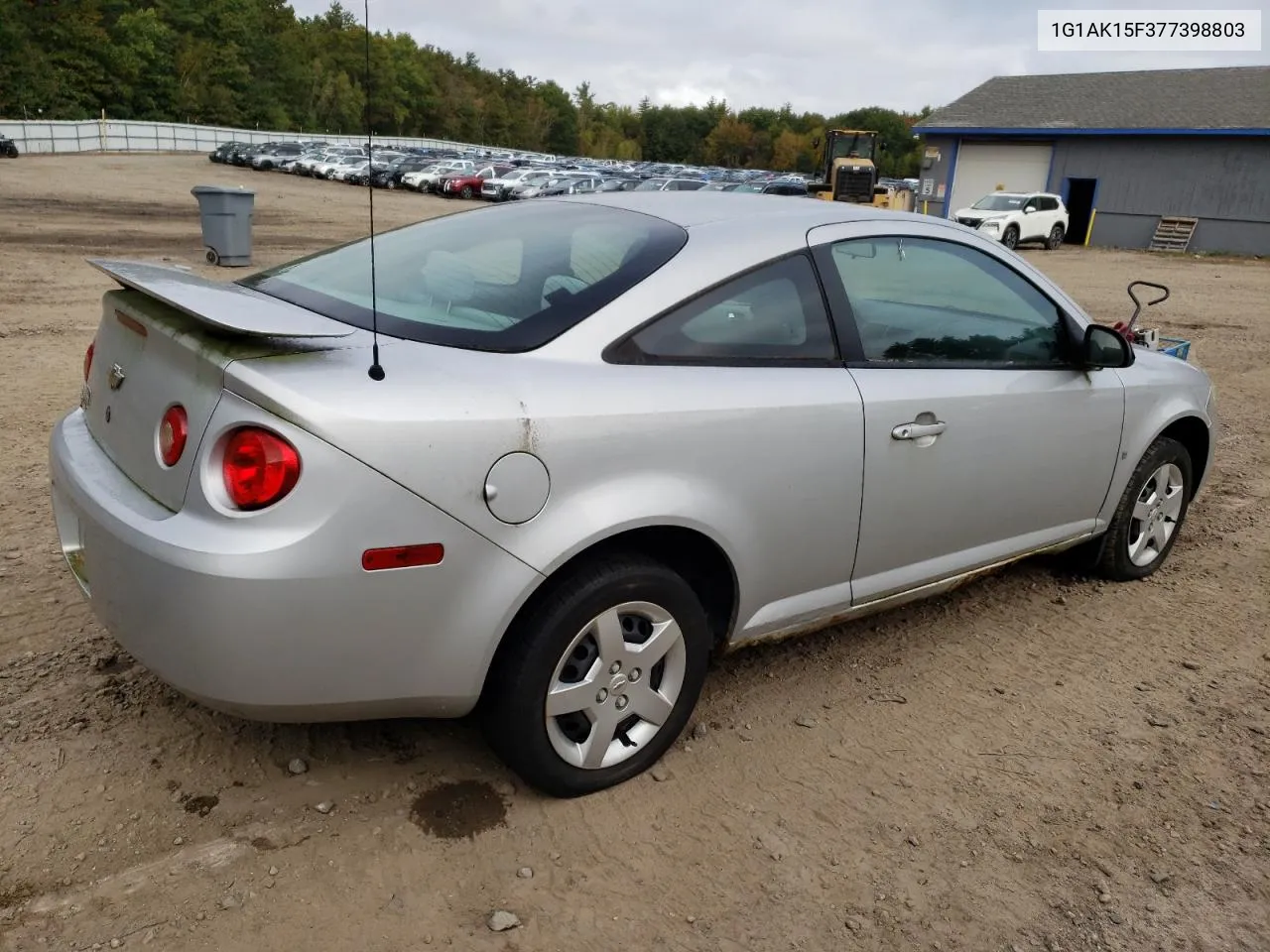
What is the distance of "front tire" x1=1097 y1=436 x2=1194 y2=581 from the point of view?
4.14 meters

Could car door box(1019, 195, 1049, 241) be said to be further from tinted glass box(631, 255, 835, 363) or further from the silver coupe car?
tinted glass box(631, 255, 835, 363)

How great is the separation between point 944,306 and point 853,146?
3337cm

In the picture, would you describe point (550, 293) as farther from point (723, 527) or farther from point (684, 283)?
point (723, 527)

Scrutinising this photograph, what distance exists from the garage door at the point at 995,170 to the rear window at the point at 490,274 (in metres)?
35.6

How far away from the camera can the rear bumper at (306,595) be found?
6.80 ft

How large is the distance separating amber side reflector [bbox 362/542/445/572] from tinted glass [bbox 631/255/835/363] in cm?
77

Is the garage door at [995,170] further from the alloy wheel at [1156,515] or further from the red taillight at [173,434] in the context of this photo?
the red taillight at [173,434]

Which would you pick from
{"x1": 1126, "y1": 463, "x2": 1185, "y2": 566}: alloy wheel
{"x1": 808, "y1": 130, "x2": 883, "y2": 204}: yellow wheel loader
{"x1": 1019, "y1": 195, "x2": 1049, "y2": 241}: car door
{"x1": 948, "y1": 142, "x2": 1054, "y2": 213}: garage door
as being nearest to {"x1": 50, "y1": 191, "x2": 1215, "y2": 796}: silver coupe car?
{"x1": 1126, "y1": 463, "x2": 1185, "y2": 566}: alloy wheel

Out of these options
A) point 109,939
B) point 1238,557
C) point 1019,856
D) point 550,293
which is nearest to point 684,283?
point 550,293

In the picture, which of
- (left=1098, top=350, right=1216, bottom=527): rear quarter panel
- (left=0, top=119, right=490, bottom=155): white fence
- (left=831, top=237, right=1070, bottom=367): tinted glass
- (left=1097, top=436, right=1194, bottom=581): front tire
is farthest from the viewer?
(left=0, top=119, right=490, bottom=155): white fence

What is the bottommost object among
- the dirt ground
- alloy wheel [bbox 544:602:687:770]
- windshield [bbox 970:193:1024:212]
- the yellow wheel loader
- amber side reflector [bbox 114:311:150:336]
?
the dirt ground

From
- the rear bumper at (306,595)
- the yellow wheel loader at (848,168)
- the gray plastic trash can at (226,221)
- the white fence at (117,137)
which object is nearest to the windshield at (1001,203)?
the yellow wheel loader at (848,168)

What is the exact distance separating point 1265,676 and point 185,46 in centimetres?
9868

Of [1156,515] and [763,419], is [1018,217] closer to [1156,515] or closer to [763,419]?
[1156,515]
